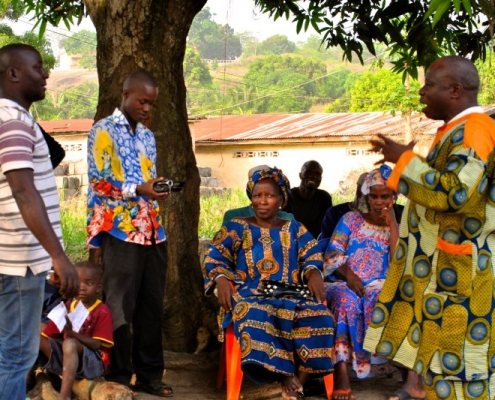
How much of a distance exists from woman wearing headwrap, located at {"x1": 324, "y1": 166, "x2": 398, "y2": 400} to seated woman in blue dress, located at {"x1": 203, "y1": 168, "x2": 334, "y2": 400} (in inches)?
11.7

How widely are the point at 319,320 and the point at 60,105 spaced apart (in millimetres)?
52778

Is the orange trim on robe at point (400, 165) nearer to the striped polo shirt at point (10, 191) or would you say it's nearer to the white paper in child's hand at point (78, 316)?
the striped polo shirt at point (10, 191)

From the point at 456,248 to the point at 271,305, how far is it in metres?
2.00

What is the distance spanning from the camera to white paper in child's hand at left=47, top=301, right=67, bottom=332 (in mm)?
4879

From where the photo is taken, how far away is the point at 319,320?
559 cm

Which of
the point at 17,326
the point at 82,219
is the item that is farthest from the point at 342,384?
the point at 82,219

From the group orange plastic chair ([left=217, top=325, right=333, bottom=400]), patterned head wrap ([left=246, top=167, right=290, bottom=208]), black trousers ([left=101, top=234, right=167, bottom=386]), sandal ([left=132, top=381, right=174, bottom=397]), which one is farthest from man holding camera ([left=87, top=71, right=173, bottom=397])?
patterned head wrap ([left=246, top=167, right=290, bottom=208])

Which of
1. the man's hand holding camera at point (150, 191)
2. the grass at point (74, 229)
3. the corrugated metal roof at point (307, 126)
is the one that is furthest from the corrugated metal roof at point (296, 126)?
the man's hand holding camera at point (150, 191)

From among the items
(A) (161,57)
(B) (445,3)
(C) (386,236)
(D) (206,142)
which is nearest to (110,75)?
(A) (161,57)

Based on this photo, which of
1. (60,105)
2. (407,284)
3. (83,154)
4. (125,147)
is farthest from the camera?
(60,105)

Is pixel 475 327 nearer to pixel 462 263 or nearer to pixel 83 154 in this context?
pixel 462 263

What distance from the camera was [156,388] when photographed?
5551 millimetres

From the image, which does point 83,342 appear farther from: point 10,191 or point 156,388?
point 10,191

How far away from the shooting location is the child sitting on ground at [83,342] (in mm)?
5061
